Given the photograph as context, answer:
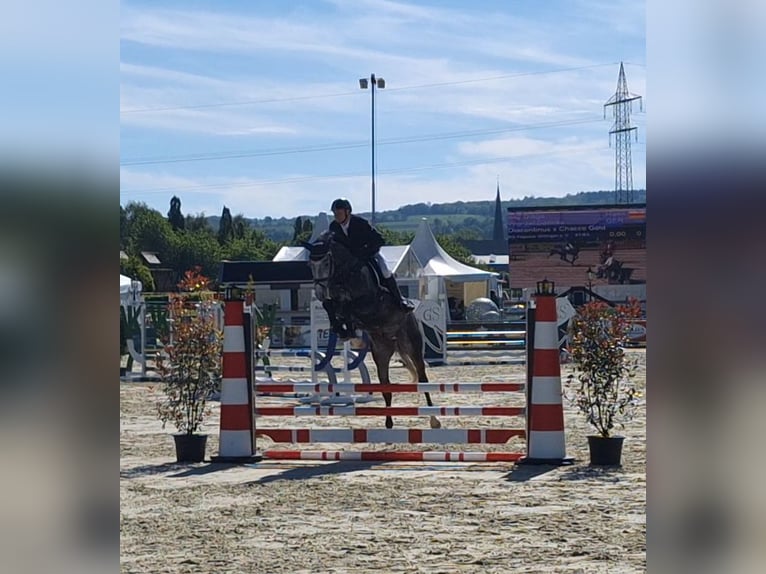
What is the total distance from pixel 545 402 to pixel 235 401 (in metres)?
2.07

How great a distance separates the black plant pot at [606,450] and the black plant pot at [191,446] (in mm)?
2575

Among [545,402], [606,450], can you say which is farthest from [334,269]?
[606,450]

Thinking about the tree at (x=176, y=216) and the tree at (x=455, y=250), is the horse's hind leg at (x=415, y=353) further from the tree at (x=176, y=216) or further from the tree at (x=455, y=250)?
the tree at (x=455, y=250)

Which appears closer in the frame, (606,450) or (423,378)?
(606,450)

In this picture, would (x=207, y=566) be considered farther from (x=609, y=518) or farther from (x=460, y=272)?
(x=460, y=272)

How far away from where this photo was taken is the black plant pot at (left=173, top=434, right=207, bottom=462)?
728 cm

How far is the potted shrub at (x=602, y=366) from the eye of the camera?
269 inches

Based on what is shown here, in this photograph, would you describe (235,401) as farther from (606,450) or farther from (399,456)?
(606,450)

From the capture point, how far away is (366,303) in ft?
27.4

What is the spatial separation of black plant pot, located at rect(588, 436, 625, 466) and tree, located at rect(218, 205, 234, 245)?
60.8m

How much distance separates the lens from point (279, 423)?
10008mm
